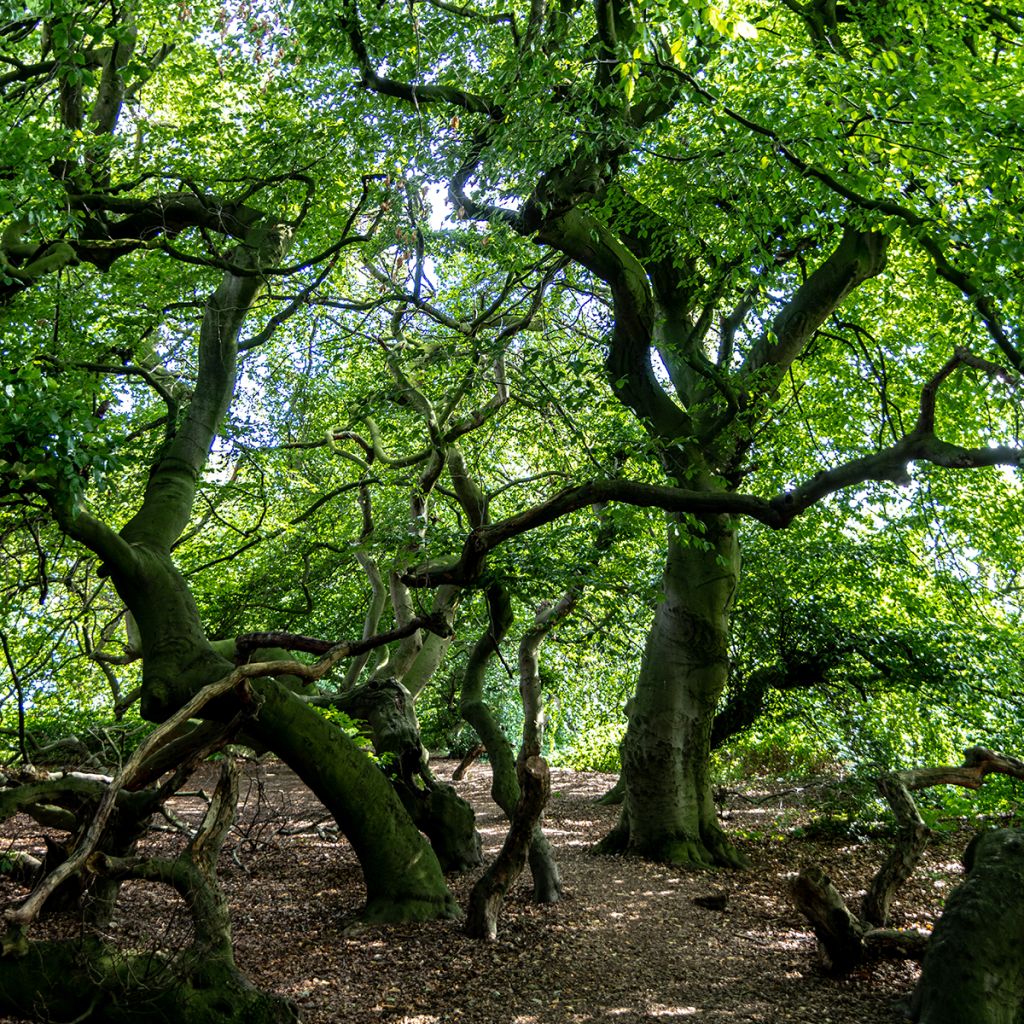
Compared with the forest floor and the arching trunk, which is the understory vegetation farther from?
the forest floor

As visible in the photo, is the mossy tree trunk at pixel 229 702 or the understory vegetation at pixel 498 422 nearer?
the understory vegetation at pixel 498 422

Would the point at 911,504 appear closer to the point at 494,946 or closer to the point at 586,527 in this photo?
the point at 586,527

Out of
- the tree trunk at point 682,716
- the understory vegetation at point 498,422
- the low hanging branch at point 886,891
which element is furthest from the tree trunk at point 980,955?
the tree trunk at point 682,716

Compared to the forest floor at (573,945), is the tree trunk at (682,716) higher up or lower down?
higher up

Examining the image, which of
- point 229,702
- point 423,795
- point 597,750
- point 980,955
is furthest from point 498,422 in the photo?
point 597,750

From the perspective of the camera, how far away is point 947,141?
6.49 metres

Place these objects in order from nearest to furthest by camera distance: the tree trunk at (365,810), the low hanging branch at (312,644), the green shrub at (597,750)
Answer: the low hanging branch at (312,644)
the tree trunk at (365,810)
the green shrub at (597,750)

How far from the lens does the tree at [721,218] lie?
244 inches

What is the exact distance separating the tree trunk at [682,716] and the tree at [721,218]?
3 centimetres

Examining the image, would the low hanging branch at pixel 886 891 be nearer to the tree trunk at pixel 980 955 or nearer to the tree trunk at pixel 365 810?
the tree trunk at pixel 980 955

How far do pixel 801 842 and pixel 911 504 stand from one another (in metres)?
4.49

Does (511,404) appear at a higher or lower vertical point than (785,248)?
lower

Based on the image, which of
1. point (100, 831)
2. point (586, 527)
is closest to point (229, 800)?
point (100, 831)

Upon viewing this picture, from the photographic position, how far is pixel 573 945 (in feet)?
21.3
